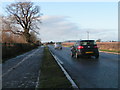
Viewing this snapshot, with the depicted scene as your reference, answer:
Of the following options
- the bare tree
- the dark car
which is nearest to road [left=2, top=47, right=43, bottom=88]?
the dark car

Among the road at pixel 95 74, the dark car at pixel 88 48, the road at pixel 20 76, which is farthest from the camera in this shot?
the dark car at pixel 88 48

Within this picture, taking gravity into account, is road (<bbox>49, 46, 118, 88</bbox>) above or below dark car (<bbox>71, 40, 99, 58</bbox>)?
below

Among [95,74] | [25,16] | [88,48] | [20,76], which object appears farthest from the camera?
[25,16]

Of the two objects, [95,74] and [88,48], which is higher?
[88,48]

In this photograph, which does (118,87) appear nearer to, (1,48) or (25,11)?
(1,48)

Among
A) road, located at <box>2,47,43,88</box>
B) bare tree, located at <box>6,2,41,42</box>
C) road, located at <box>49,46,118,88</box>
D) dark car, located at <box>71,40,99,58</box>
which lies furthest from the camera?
bare tree, located at <box>6,2,41,42</box>

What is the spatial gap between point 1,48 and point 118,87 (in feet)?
56.1

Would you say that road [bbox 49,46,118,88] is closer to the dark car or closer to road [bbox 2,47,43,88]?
road [bbox 2,47,43,88]

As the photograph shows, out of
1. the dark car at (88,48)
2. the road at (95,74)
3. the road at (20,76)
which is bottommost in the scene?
the road at (20,76)

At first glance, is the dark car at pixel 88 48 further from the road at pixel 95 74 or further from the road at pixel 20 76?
the road at pixel 20 76

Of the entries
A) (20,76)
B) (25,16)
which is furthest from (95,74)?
(25,16)

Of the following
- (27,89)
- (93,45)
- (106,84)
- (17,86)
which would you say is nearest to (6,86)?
(17,86)

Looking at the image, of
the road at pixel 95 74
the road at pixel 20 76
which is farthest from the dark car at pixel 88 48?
the road at pixel 20 76

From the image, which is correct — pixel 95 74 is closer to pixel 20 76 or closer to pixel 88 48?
pixel 20 76
